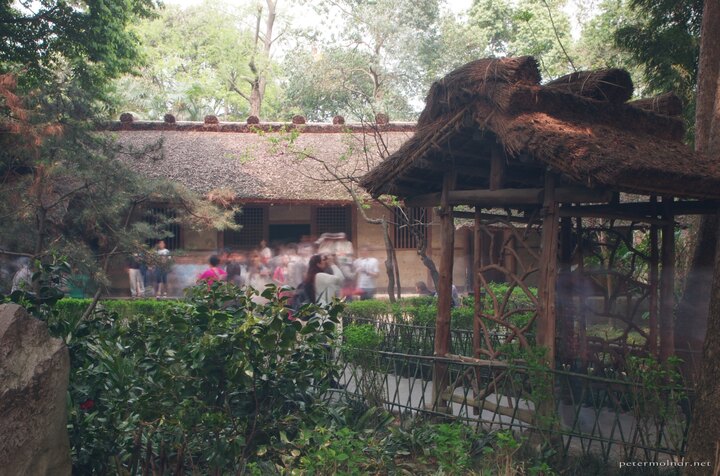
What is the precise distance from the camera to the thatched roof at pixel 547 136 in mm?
5293

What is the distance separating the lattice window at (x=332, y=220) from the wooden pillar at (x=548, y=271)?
13.6m

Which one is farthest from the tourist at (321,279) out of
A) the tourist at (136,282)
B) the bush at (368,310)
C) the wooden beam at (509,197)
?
the tourist at (136,282)

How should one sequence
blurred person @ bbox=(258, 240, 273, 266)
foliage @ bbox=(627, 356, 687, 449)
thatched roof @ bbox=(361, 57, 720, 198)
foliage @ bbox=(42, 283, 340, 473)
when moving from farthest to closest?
1. blurred person @ bbox=(258, 240, 273, 266)
2. thatched roof @ bbox=(361, 57, 720, 198)
3. foliage @ bbox=(627, 356, 687, 449)
4. foliage @ bbox=(42, 283, 340, 473)

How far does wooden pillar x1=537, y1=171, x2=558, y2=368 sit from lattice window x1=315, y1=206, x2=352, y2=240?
13.6 meters

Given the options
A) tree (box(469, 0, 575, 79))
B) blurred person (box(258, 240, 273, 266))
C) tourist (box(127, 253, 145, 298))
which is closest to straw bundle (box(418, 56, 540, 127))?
blurred person (box(258, 240, 273, 266))

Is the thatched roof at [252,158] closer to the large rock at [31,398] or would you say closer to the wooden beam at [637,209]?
the wooden beam at [637,209]

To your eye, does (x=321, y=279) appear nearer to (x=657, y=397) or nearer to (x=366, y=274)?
(x=657, y=397)

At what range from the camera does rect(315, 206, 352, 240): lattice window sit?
19453 mm

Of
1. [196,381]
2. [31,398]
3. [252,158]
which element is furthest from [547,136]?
[252,158]

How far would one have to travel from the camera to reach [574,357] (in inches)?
293

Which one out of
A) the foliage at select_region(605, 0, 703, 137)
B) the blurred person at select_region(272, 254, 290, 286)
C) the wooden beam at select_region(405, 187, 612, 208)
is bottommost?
the blurred person at select_region(272, 254, 290, 286)

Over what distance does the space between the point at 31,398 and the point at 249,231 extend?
15998mm

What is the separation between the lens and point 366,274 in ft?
56.9

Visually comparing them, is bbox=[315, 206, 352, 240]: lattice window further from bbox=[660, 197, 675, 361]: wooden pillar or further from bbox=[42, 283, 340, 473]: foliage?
bbox=[42, 283, 340, 473]: foliage
